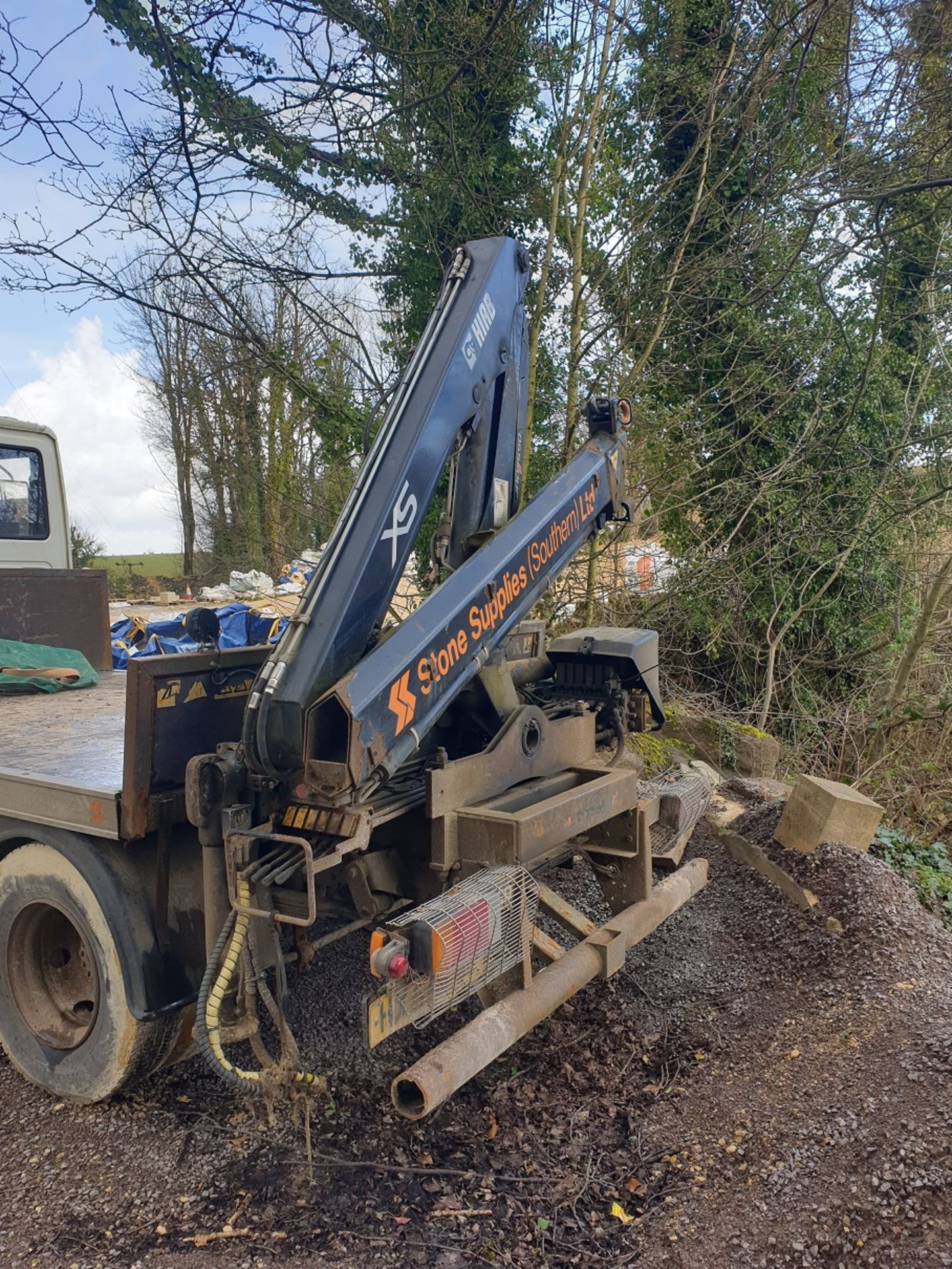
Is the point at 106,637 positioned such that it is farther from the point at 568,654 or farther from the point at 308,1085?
the point at 308,1085

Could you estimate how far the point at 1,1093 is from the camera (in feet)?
11.6

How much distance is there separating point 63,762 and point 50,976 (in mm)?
875

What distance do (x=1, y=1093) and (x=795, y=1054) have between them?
10.2 feet

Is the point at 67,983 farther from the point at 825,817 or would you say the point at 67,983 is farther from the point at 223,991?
the point at 825,817

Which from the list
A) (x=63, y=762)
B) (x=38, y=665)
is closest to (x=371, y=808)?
(x=63, y=762)

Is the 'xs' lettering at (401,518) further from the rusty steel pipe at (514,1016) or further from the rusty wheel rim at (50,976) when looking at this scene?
the rusty wheel rim at (50,976)

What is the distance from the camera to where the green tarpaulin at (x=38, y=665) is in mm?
5648

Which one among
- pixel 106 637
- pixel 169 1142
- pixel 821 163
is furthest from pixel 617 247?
pixel 169 1142

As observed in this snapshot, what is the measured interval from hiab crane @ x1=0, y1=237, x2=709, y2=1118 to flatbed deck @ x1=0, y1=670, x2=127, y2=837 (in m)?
0.02

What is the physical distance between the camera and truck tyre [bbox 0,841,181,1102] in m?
3.12

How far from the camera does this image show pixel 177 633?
11297 millimetres

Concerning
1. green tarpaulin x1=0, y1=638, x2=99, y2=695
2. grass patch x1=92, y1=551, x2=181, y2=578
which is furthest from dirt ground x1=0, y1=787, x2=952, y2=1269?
grass patch x1=92, y1=551, x2=181, y2=578

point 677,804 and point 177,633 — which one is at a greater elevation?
point 177,633

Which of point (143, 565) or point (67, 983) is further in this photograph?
point (143, 565)
